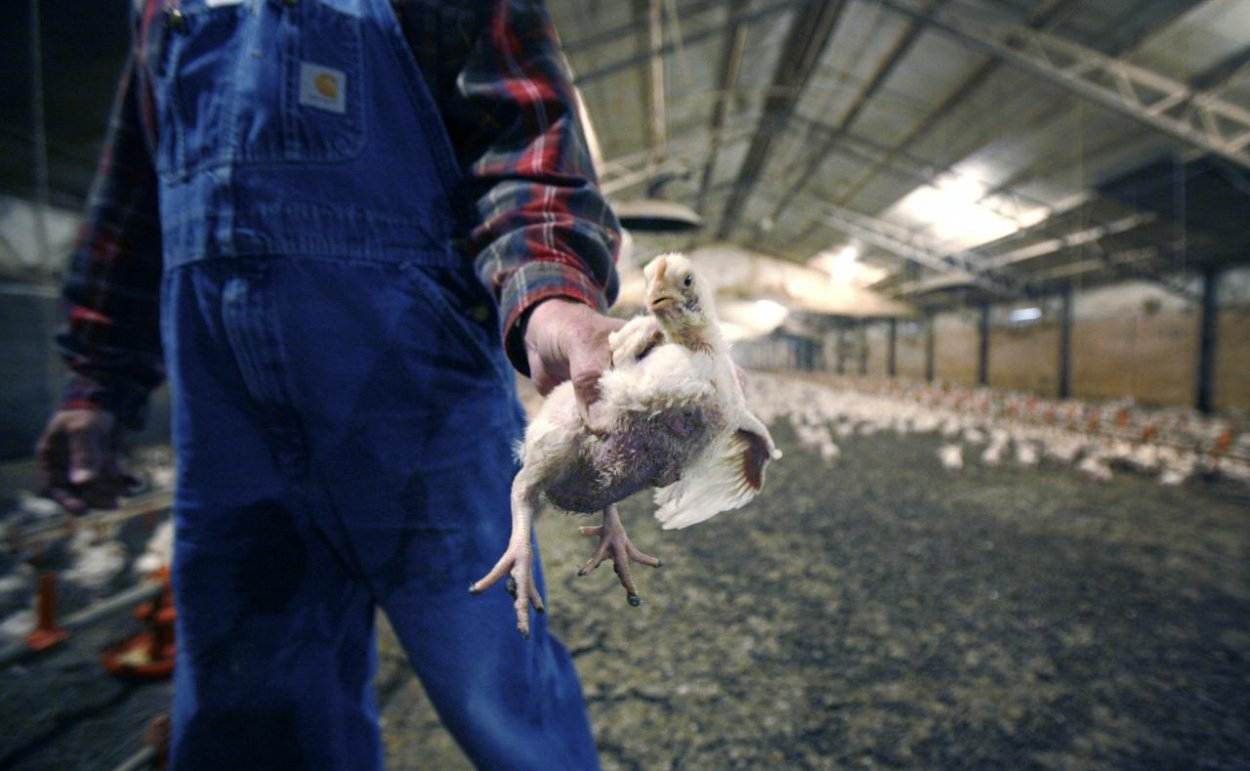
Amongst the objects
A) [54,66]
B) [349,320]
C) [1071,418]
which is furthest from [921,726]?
[1071,418]

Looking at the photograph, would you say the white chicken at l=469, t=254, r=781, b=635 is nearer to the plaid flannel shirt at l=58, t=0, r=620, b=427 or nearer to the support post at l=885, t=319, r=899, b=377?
the plaid flannel shirt at l=58, t=0, r=620, b=427

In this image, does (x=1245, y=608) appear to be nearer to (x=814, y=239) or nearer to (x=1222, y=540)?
(x=1222, y=540)

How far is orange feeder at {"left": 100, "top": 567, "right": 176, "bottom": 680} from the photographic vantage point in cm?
227

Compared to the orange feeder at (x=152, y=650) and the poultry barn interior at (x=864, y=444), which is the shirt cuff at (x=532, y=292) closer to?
the poultry barn interior at (x=864, y=444)

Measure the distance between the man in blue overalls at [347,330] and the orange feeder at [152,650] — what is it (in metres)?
1.92

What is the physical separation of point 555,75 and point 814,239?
46.1ft

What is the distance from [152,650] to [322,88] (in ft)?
9.73

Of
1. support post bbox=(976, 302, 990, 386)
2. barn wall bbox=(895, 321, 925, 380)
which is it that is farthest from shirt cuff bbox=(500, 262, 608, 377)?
support post bbox=(976, 302, 990, 386)

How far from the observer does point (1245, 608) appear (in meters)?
2.90

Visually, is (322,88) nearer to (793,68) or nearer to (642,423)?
(642,423)

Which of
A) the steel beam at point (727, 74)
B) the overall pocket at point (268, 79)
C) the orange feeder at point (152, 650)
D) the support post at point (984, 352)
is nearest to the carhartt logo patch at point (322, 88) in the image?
the overall pocket at point (268, 79)

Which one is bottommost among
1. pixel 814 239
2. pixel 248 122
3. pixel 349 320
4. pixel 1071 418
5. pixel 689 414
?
pixel 1071 418

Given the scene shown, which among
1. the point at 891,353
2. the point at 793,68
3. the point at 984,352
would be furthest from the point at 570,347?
the point at 984,352

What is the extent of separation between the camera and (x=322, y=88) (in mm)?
767
